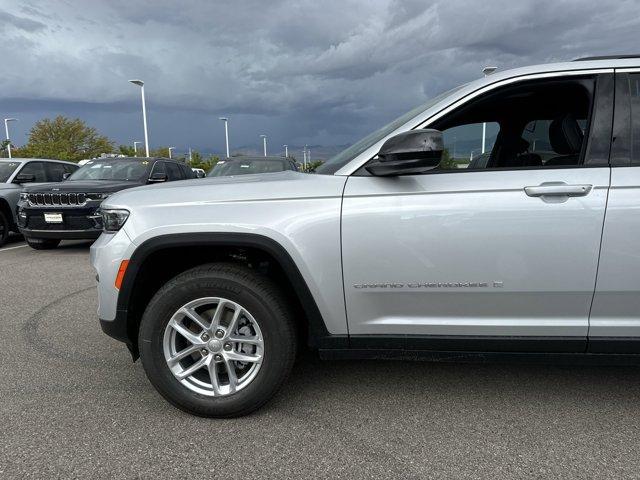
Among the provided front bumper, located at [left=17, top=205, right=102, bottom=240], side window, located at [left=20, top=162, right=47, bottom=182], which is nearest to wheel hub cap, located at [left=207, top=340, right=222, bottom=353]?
front bumper, located at [left=17, top=205, right=102, bottom=240]

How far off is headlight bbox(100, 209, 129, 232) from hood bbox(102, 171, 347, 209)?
34 mm

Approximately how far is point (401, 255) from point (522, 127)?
4.77ft

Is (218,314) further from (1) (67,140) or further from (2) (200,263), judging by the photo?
(1) (67,140)

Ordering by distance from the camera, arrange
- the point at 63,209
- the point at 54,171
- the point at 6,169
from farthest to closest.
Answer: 1. the point at 54,171
2. the point at 6,169
3. the point at 63,209

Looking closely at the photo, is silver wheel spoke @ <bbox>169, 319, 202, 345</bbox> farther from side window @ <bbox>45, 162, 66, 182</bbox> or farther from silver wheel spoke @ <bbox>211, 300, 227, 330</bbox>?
side window @ <bbox>45, 162, 66, 182</bbox>

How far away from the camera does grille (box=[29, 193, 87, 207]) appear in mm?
7609

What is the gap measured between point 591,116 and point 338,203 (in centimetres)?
137

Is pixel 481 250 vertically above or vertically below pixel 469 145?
below

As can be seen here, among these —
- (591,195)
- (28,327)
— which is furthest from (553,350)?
(28,327)

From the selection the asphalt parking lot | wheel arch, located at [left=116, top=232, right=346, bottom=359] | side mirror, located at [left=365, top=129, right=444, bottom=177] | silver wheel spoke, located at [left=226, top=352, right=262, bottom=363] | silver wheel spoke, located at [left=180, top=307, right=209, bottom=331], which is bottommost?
the asphalt parking lot

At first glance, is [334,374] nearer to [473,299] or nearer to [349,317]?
[349,317]

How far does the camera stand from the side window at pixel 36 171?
31.1 feet

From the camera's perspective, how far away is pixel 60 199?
766 centimetres

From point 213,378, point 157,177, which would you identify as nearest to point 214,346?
point 213,378
